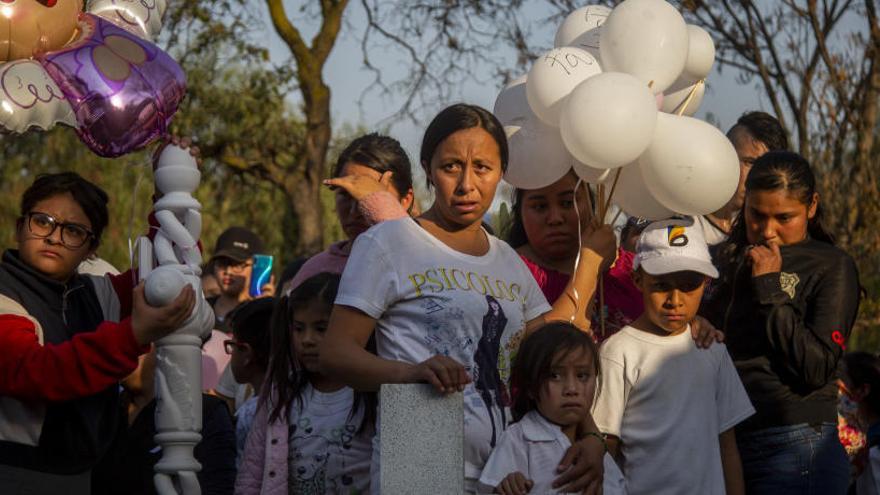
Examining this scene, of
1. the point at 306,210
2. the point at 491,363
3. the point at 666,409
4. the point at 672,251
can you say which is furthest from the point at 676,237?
the point at 306,210

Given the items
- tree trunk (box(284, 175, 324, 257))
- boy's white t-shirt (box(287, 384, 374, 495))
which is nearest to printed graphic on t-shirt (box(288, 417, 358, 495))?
boy's white t-shirt (box(287, 384, 374, 495))

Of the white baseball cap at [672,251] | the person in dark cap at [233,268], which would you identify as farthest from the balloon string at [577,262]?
the person in dark cap at [233,268]

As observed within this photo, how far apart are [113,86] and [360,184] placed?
44.7 inches

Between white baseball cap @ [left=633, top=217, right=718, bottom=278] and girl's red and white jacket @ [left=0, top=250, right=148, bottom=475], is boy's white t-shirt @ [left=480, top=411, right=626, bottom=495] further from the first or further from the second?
girl's red and white jacket @ [left=0, top=250, right=148, bottom=475]

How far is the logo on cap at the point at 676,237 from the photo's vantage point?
4953 mm

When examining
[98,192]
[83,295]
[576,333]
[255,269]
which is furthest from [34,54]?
[255,269]

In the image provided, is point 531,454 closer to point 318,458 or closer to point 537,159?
point 318,458

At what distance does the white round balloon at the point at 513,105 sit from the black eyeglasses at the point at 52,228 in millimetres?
1653

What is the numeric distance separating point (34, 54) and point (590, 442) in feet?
7.13

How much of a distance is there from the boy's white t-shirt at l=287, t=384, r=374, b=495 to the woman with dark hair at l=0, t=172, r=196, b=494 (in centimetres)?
69

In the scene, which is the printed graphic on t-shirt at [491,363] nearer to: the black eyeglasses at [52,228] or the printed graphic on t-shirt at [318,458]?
the printed graphic on t-shirt at [318,458]

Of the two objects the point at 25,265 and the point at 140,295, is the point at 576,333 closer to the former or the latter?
the point at 140,295

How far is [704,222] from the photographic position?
606 centimetres

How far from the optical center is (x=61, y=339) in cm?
440
